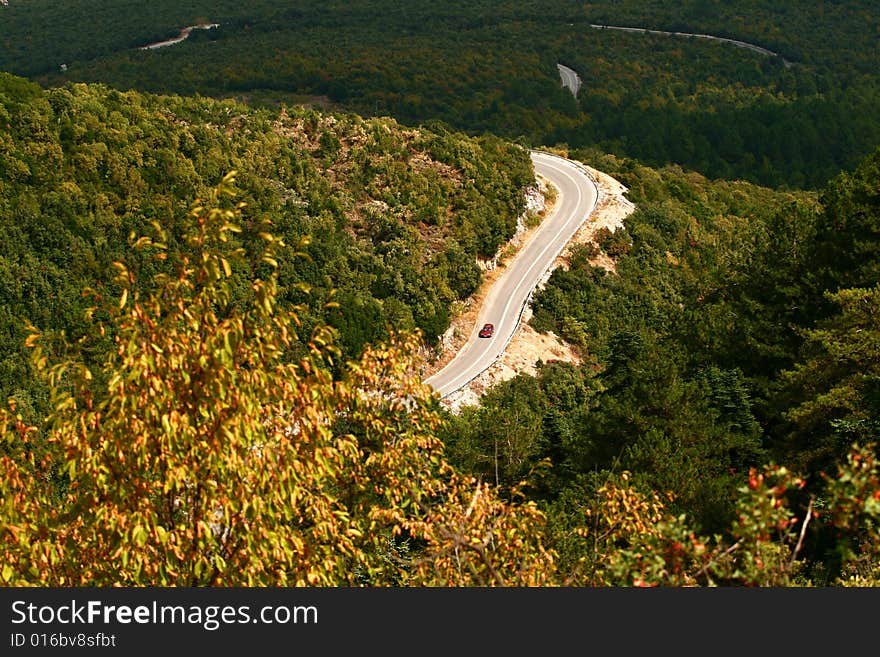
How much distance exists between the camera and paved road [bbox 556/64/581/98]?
183m

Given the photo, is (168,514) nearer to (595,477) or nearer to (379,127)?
(595,477)

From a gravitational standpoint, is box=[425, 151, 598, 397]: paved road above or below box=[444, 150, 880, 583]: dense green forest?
below

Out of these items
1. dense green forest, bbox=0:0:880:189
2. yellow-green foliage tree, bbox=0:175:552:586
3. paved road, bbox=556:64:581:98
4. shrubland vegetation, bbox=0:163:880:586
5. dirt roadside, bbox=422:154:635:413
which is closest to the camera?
shrubland vegetation, bbox=0:163:880:586

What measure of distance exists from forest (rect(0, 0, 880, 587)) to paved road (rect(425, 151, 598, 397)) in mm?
2075

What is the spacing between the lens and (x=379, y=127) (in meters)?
72.9

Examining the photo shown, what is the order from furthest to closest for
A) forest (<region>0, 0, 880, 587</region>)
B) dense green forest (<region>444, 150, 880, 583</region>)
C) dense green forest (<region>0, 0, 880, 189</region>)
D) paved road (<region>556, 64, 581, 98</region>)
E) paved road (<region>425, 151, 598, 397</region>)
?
paved road (<region>556, 64, 581, 98</region>) < dense green forest (<region>0, 0, 880, 189</region>) < paved road (<region>425, 151, 598, 397</region>) < dense green forest (<region>444, 150, 880, 583</region>) < forest (<region>0, 0, 880, 587</region>)

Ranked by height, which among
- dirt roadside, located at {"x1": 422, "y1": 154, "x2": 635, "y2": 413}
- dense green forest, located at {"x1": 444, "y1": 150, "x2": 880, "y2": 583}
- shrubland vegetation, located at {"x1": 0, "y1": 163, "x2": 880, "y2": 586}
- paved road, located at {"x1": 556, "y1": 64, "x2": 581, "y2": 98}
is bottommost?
paved road, located at {"x1": 556, "y1": 64, "x2": 581, "y2": 98}

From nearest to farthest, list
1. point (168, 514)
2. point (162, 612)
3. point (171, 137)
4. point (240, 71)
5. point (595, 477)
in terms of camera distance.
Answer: point (162, 612) < point (168, 514) < point (595, 477) < point (171, 137) < point (240, 71)

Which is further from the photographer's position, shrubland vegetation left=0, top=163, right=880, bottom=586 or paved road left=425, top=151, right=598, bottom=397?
paved road left=425, top=151, right=598, bottom=397

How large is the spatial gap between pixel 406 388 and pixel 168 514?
12.3ft

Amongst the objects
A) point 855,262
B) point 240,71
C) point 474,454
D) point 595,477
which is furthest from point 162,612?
point 240,71

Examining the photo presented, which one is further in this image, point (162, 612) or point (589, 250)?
point (589, 250)

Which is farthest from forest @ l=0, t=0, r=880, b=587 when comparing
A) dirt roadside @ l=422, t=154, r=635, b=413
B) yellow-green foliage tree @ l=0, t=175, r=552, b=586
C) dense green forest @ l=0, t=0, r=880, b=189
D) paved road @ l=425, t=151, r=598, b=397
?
dense green forest @ l=0, t=0, r=880, b=189

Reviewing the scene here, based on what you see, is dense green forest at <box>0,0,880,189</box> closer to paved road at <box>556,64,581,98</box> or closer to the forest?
paved road at <box>556,64,581,98</box>
